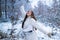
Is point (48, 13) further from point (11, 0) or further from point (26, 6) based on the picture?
point (11, 0)

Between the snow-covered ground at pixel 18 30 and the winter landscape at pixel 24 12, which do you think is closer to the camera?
the snow-covered ground at pixel 18 30

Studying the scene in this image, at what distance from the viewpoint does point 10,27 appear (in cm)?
505

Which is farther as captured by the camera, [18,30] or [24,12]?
[24,12]

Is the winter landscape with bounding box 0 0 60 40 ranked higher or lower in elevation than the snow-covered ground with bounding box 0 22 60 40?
higher

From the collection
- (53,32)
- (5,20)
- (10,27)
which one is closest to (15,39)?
(10,27)

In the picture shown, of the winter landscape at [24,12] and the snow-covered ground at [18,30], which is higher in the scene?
the winter landscape at [24,12]

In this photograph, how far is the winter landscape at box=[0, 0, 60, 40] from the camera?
505 cm

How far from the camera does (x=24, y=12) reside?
Result: 5.16 m

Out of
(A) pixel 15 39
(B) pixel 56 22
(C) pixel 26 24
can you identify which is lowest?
(A) pixel 15 39

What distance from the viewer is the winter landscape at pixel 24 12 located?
5055 millimetres

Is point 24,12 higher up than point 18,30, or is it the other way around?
point 24,12

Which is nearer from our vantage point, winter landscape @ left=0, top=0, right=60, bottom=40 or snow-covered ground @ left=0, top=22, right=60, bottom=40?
snow-covered ground @ left=0, top=22, right=60, bottom=40

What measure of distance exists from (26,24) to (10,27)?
1938 millimetres

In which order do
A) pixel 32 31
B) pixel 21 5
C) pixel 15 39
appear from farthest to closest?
pixel 21 5 < pixel 15 39 < pixel 32 31
